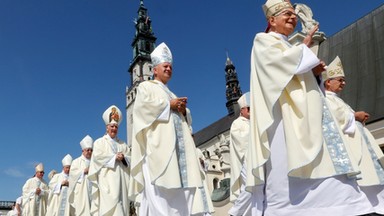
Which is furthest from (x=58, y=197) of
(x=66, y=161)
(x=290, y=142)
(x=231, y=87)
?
(x=231, y=87)

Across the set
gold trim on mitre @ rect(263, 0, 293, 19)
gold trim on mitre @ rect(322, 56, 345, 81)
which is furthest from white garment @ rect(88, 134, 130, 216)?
gold trim on mitre @ rect(263, 0, 293, 19)

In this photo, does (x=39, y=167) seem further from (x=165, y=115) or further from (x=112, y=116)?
(x=165, y=115)

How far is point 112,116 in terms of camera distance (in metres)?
8.45

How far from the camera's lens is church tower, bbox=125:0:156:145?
77.1m

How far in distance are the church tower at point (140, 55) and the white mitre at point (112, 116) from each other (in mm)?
67759

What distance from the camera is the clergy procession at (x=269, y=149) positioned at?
295 centimetres

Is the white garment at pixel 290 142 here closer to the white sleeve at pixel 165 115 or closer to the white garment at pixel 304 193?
the white garment at pixel 304 193

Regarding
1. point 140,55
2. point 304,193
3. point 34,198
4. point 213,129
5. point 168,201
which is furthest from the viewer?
point 140,55

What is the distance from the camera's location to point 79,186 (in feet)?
30.6

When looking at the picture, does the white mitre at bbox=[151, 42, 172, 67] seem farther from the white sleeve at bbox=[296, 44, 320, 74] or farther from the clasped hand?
the white sleeve at bbox=[296, 44, 320, 74]

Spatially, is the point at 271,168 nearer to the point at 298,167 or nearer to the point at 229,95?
the point at 298,167

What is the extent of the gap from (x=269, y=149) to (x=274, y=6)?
143cm

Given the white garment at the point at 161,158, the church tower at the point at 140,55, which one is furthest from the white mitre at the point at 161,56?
the church tower at the point at 140,55

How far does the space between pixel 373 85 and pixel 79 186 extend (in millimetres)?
13796
